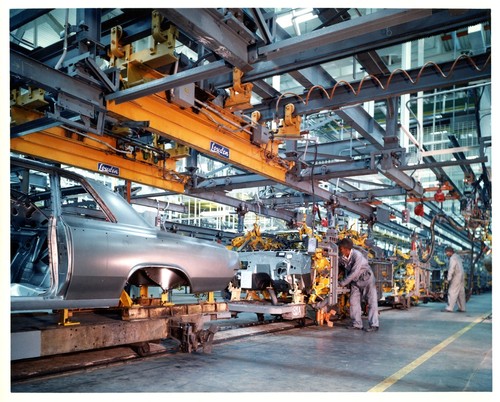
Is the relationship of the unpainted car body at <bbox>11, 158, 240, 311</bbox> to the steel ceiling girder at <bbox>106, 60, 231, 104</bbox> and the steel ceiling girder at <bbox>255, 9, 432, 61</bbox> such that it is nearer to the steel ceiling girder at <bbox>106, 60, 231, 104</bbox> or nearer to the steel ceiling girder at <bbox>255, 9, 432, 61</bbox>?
the steel ceiling girder at <bbox>106, 60, 231, 104</bbox>

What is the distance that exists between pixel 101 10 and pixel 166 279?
3.06 m

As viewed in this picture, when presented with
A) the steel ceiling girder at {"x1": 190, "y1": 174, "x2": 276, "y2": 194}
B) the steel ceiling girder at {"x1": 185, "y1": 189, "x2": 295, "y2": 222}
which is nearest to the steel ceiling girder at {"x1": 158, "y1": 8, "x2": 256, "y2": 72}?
the steel ceiling girder at {"x1": 190, "y1": 174, "x2": 276, "y2": 194}

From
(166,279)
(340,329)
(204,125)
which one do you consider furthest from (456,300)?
(166,279)

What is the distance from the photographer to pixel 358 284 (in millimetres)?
8195

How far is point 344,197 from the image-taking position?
12.2m

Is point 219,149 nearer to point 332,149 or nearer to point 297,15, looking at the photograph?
point 297,15

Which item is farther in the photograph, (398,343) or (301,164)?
(301,164)

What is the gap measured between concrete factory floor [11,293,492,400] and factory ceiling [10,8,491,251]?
280 centimetres

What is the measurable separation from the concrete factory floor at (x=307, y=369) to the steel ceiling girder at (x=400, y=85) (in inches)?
131

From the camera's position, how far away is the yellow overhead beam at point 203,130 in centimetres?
588

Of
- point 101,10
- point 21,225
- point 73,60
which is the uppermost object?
point 101,10

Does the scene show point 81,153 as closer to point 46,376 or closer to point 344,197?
point 46,376

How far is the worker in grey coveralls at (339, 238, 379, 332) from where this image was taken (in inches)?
316

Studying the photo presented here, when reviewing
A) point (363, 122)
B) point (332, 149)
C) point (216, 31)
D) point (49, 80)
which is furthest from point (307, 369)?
point (332, 149)
